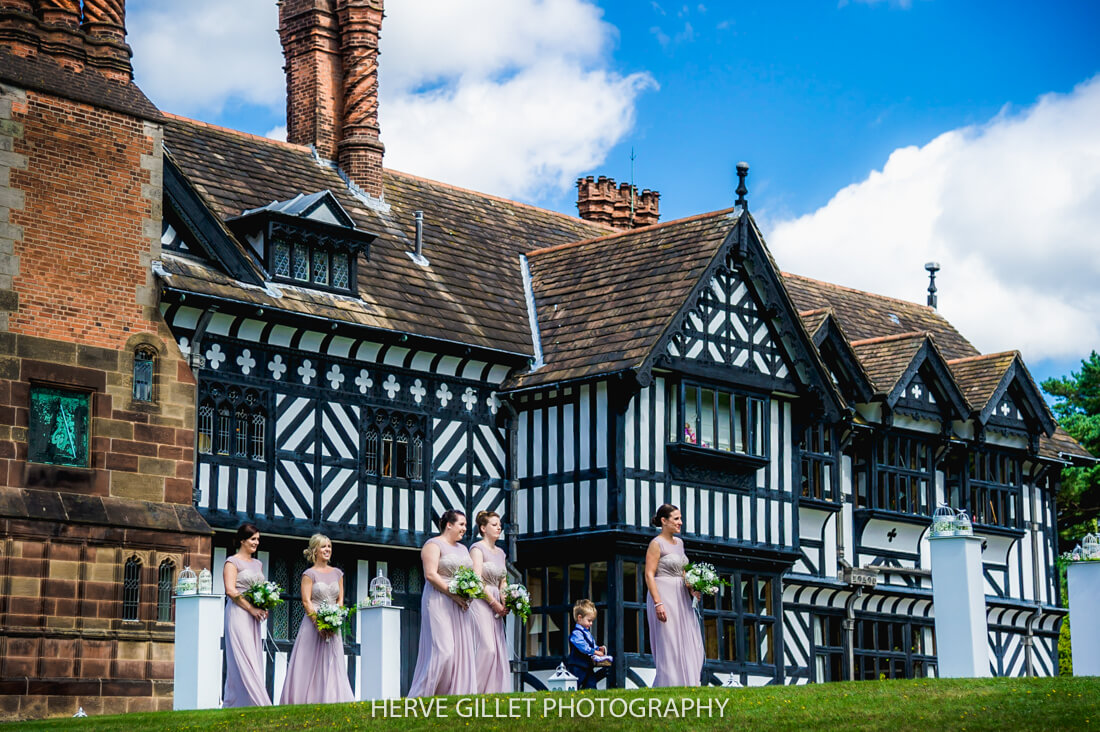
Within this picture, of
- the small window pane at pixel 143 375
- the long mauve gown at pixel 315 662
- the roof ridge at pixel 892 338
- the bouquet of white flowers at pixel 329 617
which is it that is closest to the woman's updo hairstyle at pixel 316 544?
the long mauve gown at pixel 315 662

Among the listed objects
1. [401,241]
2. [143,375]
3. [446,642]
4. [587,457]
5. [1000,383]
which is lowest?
[446,642]

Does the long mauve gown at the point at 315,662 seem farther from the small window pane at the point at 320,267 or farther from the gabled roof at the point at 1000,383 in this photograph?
the gabled roof at the point at 1000,383

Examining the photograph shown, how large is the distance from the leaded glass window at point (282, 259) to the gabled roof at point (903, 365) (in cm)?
1227

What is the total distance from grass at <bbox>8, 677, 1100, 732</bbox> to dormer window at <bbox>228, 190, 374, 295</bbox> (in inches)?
423

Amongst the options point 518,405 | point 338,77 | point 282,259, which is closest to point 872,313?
point 518,405

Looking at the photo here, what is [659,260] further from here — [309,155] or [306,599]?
[306,599]

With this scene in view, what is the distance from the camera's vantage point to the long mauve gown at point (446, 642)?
1795 centimetres

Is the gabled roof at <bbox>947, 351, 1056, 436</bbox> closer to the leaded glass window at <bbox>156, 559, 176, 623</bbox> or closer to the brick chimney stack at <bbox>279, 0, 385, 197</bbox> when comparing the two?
the brick chimney stack at <bbox>279, 0, 385, 197</bbox>

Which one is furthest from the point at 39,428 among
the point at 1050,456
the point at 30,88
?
the point at 1050,456

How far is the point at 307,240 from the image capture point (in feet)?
90.4

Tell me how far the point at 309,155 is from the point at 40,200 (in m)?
9.06

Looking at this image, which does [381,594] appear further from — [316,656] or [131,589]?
[131,589]

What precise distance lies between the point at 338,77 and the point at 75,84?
863cm

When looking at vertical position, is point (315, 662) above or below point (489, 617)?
below
